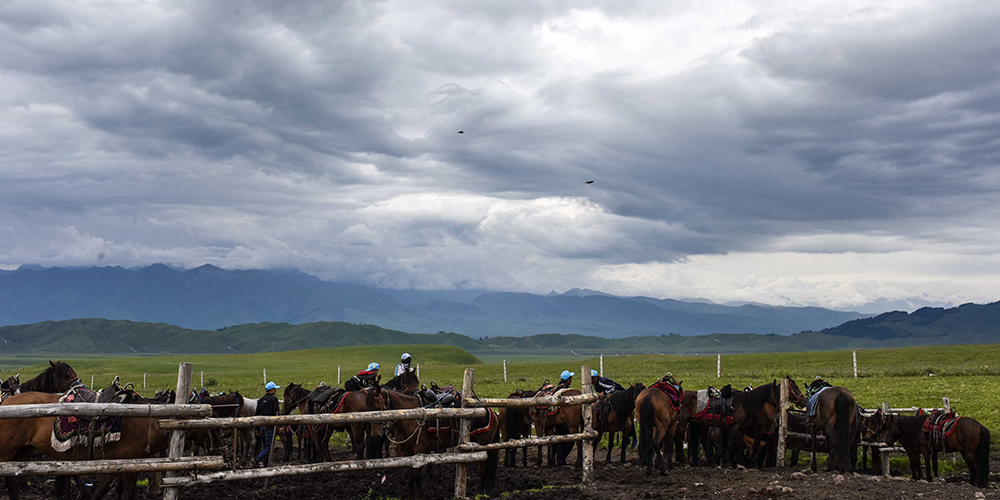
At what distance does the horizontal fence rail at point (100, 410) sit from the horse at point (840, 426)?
40.0ft

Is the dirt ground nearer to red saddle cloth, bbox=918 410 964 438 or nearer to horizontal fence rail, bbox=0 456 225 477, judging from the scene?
red saddle cloth, bbox=918 410 964 438

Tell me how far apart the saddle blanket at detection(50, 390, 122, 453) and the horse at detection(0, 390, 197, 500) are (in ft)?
0.28

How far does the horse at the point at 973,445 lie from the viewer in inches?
504

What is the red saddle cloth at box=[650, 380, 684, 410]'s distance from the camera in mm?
14219

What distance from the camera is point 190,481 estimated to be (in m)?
9.23

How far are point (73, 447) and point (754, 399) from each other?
13482mm

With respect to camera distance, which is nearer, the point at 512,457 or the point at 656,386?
the point at 656,386

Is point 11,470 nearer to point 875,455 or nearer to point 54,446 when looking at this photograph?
point 54,446

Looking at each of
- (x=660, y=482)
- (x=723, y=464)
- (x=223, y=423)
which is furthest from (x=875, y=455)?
(x=223, y=423)

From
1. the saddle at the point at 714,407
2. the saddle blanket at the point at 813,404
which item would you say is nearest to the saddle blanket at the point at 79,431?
the saddle at the point at 714,407

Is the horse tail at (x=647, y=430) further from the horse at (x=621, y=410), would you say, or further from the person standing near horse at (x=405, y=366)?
the person standing near horse at (x=405, y=366)

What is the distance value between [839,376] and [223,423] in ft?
115

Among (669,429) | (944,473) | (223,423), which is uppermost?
(223,423)

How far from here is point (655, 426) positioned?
13.9 metres
